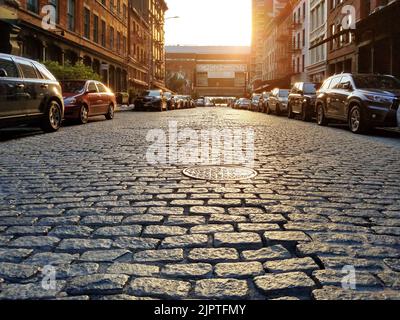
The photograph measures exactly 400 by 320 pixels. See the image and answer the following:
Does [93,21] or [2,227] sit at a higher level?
[93,21]

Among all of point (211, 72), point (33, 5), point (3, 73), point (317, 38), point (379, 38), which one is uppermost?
point (211, 72)

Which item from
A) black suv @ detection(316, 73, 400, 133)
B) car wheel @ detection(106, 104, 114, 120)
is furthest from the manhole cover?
car wheel @ detection(106, 104, 114, 120)

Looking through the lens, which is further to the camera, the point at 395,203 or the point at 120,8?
the point at 120,8

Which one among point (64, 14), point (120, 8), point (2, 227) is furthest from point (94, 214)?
point (120, 8)

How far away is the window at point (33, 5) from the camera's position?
23672 mm

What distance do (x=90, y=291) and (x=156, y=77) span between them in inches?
2671

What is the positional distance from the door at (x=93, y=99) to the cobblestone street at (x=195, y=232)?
10.4 metres

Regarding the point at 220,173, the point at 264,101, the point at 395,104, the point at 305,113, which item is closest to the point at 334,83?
the point at 395,104

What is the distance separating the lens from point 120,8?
143 feet

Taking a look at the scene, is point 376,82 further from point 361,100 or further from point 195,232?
point 195,232

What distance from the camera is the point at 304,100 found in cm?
2062

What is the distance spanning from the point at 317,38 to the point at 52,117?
3392 cm

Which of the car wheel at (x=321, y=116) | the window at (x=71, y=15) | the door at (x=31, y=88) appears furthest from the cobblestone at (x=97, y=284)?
the window at (x=71, y=15)
